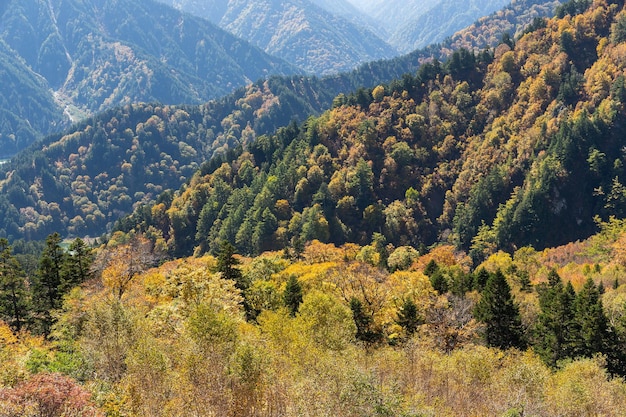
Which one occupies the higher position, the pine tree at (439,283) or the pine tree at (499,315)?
the pine tree at (499,315)

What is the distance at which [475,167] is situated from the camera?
178250 millimetres

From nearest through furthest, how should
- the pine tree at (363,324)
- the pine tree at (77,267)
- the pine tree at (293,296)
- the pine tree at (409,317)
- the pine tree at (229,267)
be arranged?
the pine tree at (363,324) < the pine tree at (409,317) < the pine tree at (293,296) < the pine tree at (77,267) < the pine tree at (229,267)

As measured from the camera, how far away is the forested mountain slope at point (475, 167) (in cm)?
15838

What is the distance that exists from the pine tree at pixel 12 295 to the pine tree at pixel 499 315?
6356 cm

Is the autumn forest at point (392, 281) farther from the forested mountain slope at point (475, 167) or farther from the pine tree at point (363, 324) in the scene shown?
the forested mountain slope at point (475, 167)

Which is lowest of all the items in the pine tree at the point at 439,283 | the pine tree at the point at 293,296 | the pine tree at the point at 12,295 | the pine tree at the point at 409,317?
the pine tree at the point at 12,295

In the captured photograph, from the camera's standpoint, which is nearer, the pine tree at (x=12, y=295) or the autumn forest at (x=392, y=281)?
the autumn forest at (x=392, y=281)

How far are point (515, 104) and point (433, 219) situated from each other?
51122mm

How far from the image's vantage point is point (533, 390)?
4372cm

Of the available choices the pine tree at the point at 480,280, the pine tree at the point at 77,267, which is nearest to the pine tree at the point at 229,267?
the pine tree at the point at 77,267

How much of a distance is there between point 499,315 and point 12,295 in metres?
67.5

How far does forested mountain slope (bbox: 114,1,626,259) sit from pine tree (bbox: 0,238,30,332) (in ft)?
326

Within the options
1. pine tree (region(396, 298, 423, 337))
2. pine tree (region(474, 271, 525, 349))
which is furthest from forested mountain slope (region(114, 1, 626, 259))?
pine tree (region(396, 298, 423, 337))

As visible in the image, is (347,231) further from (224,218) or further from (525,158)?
(525,158)
